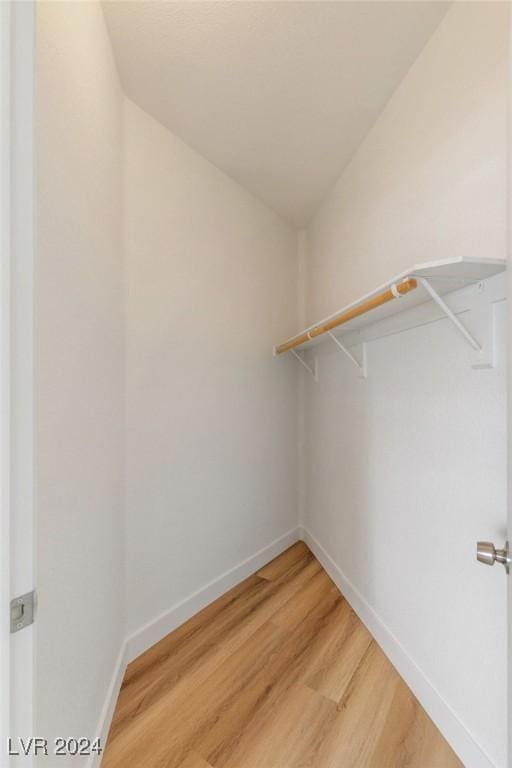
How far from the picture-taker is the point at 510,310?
0.72m

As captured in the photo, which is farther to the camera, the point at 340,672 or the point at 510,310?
the point at 340,672

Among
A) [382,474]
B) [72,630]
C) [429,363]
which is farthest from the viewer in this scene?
[382,474]

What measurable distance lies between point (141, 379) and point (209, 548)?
39.5 inches

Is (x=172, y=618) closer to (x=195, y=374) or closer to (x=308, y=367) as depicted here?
(x=195, y=374)

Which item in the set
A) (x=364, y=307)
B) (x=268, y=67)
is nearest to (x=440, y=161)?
(x=364, y=307)

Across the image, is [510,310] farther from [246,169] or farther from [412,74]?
[246,169]

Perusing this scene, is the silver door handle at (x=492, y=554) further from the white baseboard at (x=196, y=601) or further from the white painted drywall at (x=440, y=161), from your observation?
the white baseboard at (x=196, y=601)

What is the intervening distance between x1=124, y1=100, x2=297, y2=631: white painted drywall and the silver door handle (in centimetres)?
132

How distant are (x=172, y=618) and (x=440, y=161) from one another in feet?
7.06

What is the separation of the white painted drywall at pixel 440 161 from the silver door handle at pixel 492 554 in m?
0.75

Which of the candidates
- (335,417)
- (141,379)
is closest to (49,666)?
(141,379)

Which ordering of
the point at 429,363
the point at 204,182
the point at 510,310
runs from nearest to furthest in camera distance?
the point at 510,310 → the point at 429,363 → the point at 204,182

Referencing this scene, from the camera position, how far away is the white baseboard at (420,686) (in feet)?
3.71

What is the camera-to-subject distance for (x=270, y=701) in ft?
4.61
